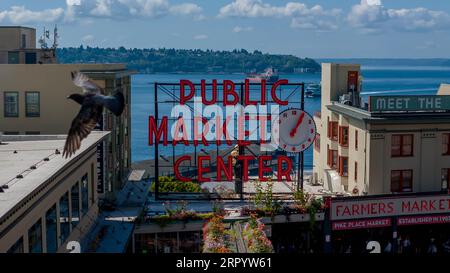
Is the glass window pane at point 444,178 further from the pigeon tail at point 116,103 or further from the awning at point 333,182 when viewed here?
the pigeon tail at point 116,103

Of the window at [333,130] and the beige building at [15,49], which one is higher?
the beige building at [15,49]

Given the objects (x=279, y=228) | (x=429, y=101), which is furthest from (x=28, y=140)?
(x=429, y=101)

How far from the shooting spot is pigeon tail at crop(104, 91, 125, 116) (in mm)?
9247

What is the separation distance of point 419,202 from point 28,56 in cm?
3574

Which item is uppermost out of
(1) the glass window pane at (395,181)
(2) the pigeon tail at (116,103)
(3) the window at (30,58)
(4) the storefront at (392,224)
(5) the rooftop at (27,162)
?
(3) the window at (30,58)

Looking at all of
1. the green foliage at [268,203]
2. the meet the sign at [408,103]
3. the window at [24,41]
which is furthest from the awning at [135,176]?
the meet the sign at [408,103]

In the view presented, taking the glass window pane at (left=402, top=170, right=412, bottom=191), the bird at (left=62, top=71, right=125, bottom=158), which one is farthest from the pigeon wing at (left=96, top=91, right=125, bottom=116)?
the glass window pane at (left=402, top=170, right=412, bottom=191)

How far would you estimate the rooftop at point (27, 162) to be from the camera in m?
23.7

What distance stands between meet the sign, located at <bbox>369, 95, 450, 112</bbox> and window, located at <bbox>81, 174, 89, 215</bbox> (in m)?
19.8

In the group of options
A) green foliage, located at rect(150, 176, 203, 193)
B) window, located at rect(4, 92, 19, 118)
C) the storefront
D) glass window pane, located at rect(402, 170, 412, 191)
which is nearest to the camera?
the storefront

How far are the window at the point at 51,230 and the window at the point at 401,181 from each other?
26.6m

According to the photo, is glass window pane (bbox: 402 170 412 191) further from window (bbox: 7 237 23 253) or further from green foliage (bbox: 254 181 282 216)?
window (bbox: 7 237 23 253)

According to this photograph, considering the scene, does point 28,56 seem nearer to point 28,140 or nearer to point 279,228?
point 28,140

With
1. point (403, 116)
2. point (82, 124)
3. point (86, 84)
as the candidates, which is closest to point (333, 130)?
point (403, 116)
